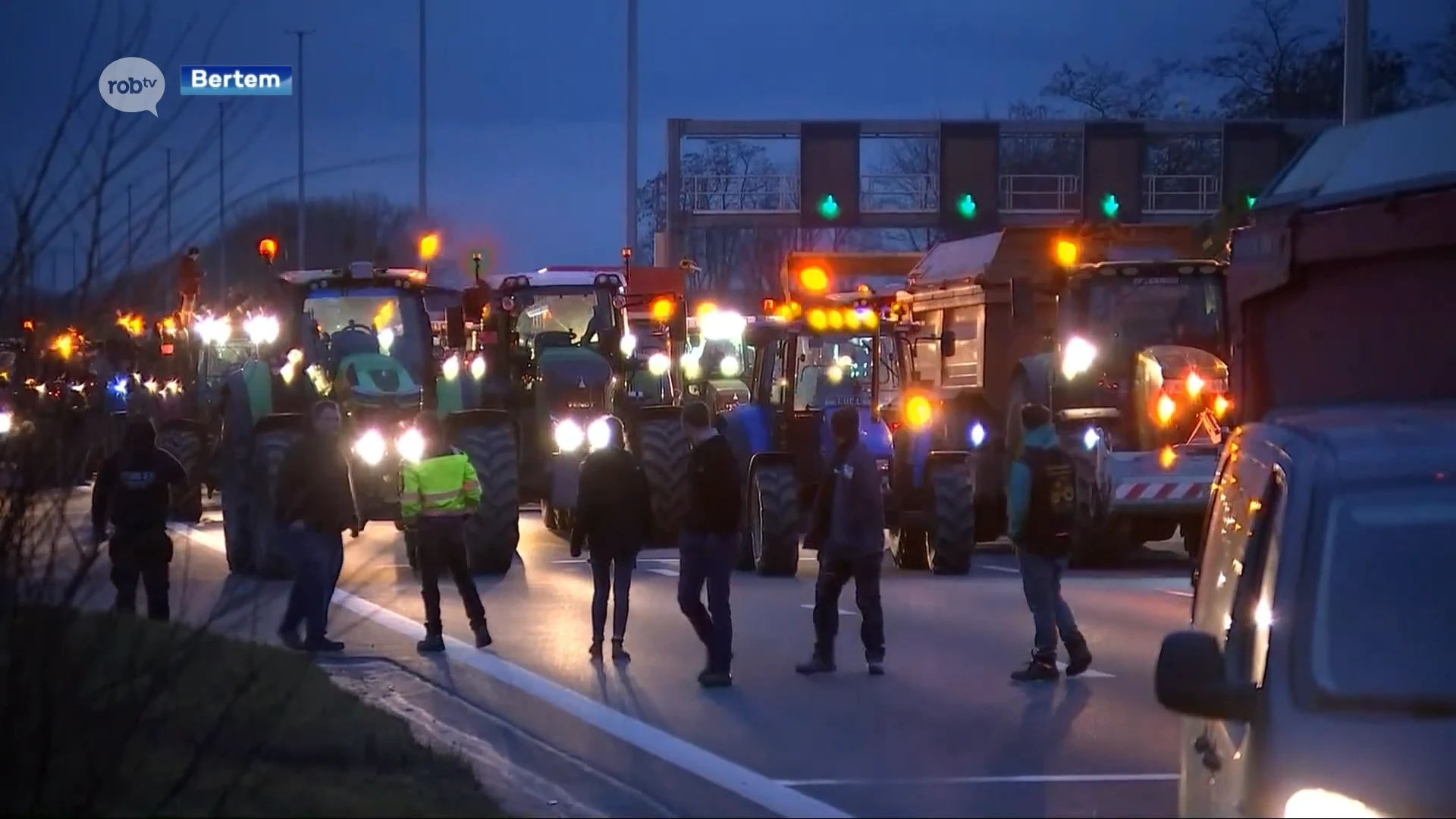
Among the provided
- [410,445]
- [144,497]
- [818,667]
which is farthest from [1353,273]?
[410,445]

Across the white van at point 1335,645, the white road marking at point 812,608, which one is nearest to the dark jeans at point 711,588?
the white road marking at point 812,608

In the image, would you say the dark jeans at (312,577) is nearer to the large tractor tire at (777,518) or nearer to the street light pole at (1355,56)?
the large tractor tire at (777,518)

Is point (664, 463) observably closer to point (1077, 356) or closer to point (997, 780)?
point (1077, 356)

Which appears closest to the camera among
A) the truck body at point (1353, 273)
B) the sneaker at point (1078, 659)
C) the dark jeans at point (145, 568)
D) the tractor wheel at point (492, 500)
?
the truck body at point (1353, 273)

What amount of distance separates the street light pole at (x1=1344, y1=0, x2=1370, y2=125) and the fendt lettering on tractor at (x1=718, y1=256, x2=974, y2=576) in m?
5.01

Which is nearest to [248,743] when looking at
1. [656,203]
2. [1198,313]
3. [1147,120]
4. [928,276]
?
[1198,313]

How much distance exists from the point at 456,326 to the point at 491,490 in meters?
2.16

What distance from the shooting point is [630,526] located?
49.1ft

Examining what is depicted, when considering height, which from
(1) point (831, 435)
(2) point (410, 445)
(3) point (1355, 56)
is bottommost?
(2) point (410, 445)

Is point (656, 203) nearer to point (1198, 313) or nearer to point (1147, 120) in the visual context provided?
point (1147, 120)

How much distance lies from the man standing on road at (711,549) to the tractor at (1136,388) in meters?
7.69

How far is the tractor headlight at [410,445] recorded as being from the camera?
18125 millimetres

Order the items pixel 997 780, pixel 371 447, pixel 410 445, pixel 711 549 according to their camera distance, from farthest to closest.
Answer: pixel 371 447 < pixel 410 445 < pixel 711 549 < pixel 997 780

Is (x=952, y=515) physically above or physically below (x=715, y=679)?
above
